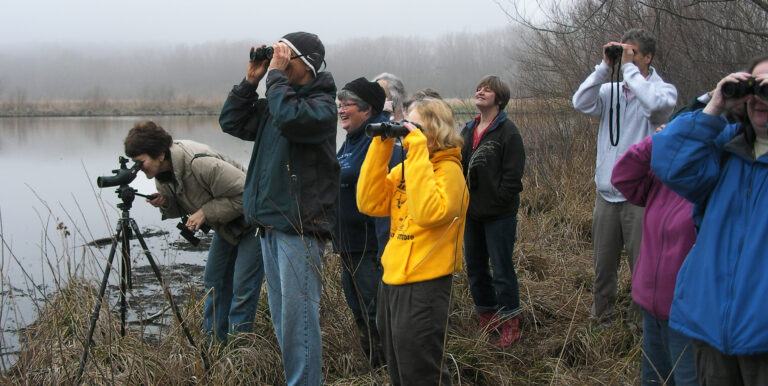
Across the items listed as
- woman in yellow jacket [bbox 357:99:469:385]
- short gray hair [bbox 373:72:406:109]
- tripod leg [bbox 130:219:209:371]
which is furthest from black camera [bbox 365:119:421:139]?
short gray hair [bbox 373:72:406:109]

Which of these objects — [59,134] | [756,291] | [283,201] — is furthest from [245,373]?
[59,134]

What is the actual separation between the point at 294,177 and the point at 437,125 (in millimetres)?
645

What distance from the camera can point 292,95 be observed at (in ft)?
8.15

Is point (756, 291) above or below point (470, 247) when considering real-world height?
above

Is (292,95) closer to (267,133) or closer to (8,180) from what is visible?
(267,133)

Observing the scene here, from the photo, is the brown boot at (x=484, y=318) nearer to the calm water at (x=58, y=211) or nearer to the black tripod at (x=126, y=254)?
the black tripod at (x=126, y=254)

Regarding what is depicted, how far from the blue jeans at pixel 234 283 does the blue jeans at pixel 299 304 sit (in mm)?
→ 777

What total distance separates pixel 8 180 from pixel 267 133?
11465mm

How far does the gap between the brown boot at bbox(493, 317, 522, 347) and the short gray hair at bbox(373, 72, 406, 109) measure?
1517mm

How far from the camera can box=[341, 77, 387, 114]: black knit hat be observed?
125 inches

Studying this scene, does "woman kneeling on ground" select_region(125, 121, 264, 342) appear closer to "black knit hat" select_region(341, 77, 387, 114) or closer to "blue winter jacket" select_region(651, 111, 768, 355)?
"black knit hat" select_region(341, 77, 387, 114)

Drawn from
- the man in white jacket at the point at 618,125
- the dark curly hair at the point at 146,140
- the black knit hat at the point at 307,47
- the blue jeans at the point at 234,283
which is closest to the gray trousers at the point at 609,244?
the man in white jacket at the point at 618,125

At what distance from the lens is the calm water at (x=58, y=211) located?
3.28m

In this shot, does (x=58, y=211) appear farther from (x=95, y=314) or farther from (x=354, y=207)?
(x=354, y=207)
